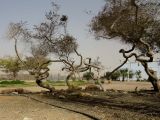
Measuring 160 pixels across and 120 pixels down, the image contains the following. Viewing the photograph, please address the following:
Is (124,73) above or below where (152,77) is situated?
above

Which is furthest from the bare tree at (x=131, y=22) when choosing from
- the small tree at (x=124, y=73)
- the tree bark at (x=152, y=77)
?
the small tree at (x=124, y=73)

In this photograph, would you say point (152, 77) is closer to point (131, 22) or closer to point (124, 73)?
point (131, 22)

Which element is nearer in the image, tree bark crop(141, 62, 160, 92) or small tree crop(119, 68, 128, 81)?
tree bark crop(141, 62, 160, 92)

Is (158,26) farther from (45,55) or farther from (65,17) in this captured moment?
(45,55)

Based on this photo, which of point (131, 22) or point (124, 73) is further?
point (124, 73)

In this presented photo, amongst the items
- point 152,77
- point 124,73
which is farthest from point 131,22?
point 124,73

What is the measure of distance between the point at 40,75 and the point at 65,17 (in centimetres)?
528

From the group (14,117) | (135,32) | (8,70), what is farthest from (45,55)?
(8,70)

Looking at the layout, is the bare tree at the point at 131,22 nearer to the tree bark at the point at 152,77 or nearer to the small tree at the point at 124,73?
the tree bark at the point at 152,77

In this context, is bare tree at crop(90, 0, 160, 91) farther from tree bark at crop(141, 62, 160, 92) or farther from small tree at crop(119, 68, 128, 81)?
small tree at crop(119, 68, 128, 81)

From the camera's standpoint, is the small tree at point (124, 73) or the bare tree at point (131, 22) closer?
the bare tree at point (131, 22)

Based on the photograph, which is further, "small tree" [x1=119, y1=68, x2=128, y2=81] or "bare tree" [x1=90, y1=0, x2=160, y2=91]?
"small tree" [x1=119, y1=68, x2=128, y2=81]

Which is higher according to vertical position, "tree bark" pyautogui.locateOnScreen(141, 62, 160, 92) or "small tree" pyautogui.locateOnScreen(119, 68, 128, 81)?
"small tree" pyautogui.locateOnScreen(119, 68, 128, 81)

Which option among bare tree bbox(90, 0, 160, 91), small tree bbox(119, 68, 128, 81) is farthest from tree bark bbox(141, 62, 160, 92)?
small tree bbox(119, 68, 128, 81)
